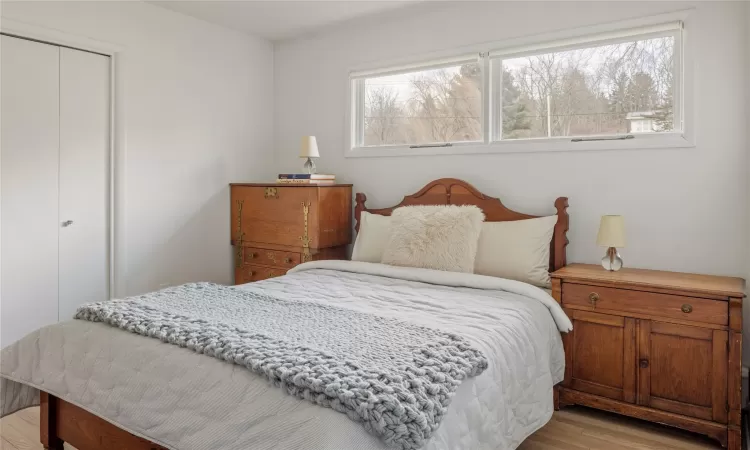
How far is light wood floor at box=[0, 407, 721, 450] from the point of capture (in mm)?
2258

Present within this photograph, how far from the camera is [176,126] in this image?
373cm

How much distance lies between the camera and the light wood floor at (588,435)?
226 cm

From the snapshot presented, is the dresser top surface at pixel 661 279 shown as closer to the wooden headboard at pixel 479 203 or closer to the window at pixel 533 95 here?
the wooden headboard at pixel 479 203

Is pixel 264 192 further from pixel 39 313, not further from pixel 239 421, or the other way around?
pixel 239 421

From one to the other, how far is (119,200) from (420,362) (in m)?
2.73

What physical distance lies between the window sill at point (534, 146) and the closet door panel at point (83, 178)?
1.73 m

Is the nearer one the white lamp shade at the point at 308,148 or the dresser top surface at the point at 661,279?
the dresser top surface at the point at 661,279

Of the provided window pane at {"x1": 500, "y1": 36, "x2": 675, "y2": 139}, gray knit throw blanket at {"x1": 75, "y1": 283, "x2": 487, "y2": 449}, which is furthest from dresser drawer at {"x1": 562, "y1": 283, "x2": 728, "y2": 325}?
gray knit throw blanket at {"x1": 75, "y1": 283, "x2": 487, "y2": 449}

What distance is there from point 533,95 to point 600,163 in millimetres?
634

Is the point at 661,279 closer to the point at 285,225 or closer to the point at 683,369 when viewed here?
the point at 683,369

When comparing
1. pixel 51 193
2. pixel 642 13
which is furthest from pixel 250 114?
pixel 642 13

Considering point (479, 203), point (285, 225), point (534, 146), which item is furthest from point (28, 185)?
point (534, 146)

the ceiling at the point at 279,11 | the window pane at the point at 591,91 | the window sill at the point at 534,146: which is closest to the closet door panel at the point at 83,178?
the ceiling at the point at 279,11

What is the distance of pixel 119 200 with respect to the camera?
342cm
